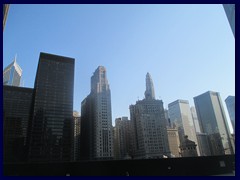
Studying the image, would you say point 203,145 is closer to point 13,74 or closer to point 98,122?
point 98,122

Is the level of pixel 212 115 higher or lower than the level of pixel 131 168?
higher

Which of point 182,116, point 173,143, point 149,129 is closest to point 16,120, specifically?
point 149,129

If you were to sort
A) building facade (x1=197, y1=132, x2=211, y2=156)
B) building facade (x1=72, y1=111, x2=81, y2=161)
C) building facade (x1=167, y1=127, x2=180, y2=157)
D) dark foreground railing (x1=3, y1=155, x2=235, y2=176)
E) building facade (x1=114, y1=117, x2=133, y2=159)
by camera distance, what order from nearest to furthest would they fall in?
dark foreground railing (x1=3, y1=155, x2=235, y2=176) < building facade (x1=114, y1=117, x2=133, y2=159) < building facade (x1=72, y1=111, x2=81, y2=161) < building facade (x1=197, y1=132, x2=211, y2=156) < building facade (x1=167, y1=127, x2=180, y2=157)

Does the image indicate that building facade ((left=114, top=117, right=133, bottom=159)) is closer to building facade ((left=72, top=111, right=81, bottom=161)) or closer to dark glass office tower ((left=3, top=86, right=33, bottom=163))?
building facade ((left=72, top=111, right=81, bottom=161))

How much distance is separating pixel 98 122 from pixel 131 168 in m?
51.1

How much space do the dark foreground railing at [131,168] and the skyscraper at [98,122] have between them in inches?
1930

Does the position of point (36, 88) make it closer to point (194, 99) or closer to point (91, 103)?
point (91, 103)

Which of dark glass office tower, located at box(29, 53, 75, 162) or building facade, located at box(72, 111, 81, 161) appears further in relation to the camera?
building facade, located at box(72, 111, 81, 161)

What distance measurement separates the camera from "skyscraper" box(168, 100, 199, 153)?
95.5m

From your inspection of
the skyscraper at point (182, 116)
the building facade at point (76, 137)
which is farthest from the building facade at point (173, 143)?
the building facade at point (76, 137)

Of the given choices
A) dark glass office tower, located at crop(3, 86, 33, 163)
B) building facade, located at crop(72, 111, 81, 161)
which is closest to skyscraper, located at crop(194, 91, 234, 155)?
Result: building facade, located at crop(72, 111, 81, 161)

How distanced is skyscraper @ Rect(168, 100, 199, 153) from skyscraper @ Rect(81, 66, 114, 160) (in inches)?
1714

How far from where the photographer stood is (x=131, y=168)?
721 cm

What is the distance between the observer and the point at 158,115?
63.9 metres
